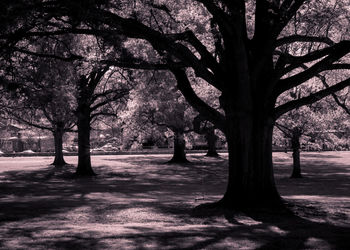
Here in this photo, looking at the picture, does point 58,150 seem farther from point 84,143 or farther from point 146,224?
point 146,224

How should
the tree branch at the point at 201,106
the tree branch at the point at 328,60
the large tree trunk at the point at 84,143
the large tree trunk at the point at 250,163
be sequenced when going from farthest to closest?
the large tree trunk at the point at 84,143 < the tree branch at the point at 201,106 < the large tree trunk at the point at 250,163 < the tree branch at the point at 328,60

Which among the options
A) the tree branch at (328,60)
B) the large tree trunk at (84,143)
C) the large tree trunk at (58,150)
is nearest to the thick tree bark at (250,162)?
the tree branch at (328,60)

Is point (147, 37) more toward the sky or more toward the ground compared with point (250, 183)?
more toward the sky

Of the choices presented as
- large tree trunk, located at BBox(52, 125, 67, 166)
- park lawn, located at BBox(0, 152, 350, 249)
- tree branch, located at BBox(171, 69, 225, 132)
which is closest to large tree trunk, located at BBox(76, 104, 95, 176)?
park lawn, located at BBox(0, 152, 350, 249)

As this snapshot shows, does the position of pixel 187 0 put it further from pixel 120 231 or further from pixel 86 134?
pixel 86 134

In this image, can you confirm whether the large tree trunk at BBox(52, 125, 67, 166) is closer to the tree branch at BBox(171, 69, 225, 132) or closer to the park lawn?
the park lawn

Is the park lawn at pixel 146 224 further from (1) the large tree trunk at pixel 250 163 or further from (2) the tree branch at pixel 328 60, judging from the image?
(2) the tree branch at pixel 328 60

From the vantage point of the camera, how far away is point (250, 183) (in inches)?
526

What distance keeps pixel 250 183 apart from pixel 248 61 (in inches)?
139

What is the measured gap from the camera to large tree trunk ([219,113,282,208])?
13.3 m

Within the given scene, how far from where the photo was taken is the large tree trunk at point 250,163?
1327 cm

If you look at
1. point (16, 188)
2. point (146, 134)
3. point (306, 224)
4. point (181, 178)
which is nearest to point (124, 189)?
point (16, 188)

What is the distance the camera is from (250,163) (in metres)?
13.4

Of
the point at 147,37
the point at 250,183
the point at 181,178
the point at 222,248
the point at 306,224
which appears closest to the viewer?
the point at 222,248
